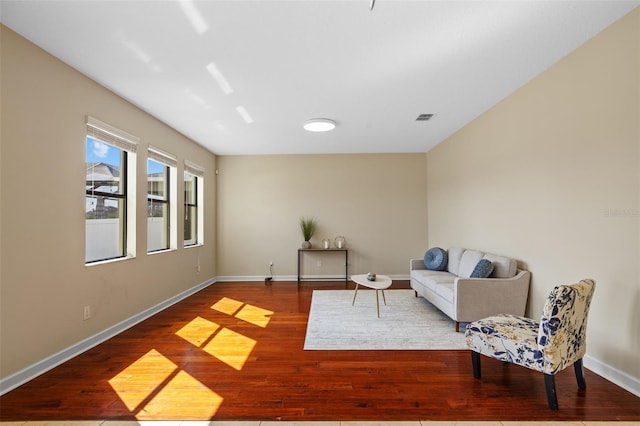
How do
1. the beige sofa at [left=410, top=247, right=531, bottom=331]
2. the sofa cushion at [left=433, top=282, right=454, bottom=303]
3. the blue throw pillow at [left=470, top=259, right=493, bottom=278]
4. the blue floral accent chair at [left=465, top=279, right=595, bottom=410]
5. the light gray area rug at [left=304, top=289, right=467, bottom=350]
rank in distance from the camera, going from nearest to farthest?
the blue floral accent chair at [left=465, top=279, right=595, bottom=410], the light gray area rug at [left=304, top=289, right=467, bottom=350], the beige sofa at [left=410, top=247, right=531, bottom=331], the blue throw pillow at [left=470, top=259, right=493, bottom=278], the sofa cushion at [left=433, top=282, right=454, bottom=303]

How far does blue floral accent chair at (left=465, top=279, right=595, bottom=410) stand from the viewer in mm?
1850

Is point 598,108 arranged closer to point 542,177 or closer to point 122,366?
point 542,177

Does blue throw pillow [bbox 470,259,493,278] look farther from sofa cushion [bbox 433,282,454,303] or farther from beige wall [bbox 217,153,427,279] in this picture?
beige wall [bbox 217,153,427,279]

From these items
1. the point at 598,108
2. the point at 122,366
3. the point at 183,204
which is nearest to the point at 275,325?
the point at 122,366

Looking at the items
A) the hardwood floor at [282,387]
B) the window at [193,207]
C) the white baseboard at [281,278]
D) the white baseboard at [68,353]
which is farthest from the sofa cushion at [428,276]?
the window at [193,207]

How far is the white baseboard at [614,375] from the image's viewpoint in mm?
2029

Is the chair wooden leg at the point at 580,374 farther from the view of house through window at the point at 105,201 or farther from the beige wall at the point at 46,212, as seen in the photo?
the view of house through window at the point at 105,201

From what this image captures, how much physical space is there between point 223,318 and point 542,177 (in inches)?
154

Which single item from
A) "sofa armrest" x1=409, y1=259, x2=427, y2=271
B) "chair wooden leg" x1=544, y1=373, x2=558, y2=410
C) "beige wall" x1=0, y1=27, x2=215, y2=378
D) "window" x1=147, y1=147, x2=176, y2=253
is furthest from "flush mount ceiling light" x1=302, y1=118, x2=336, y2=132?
"chair wooden leg" x1=544, y1=373, x2=558, y2=410

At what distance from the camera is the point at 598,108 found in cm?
228

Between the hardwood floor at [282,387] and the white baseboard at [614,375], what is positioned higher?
the white baseboard at [614,375]

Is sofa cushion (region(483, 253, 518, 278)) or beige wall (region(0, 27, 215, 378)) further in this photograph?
sofa cushion (region(483, 253, 518, 278))

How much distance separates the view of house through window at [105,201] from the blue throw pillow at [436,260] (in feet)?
14.1

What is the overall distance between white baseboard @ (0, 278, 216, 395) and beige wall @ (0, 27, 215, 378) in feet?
0.15
